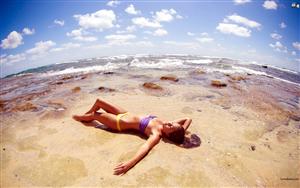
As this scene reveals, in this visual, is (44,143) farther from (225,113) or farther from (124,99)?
(225,113)

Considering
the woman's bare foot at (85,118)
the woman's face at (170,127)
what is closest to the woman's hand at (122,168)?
the woman's face at (170,127)

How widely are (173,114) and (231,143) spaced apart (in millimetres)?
2308

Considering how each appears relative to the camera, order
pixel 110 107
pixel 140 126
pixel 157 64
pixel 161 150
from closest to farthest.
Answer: pixel 161 150
pixel 140 126
pixel 110 107
pixel 157 64

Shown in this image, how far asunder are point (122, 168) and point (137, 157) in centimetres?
40

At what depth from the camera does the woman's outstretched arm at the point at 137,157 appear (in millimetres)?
4047

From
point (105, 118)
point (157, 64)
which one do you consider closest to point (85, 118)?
point (105, 118)

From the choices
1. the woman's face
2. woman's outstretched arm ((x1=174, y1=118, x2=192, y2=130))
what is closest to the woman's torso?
the woman's face

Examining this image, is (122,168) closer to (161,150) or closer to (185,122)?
(161,150)

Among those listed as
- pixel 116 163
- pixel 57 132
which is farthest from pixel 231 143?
pixel 57 132

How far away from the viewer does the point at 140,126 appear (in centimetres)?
536

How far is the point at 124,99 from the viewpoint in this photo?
29.6 feet

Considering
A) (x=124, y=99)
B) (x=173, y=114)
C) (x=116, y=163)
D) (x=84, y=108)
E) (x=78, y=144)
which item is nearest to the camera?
(x=116, y=163)

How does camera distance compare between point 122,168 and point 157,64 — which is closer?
point 122,168

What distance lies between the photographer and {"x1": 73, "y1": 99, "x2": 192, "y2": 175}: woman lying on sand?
434 centimetres
